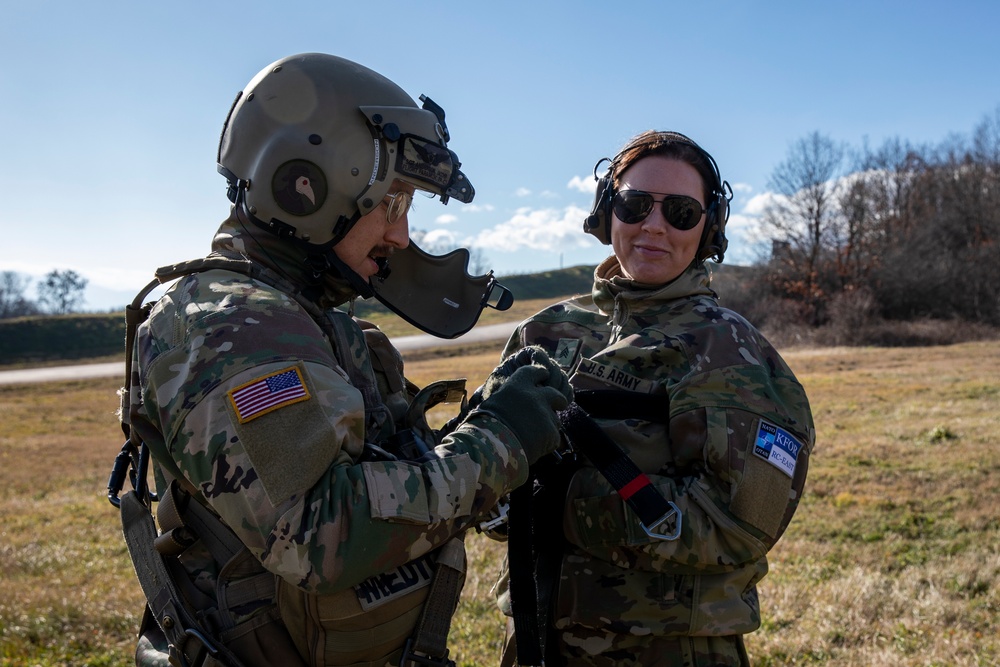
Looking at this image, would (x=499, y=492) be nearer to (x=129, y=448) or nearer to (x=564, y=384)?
(x=564, y=384)

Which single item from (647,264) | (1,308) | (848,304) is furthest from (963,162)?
(1,308)

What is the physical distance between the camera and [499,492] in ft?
6.63

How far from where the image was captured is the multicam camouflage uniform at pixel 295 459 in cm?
181

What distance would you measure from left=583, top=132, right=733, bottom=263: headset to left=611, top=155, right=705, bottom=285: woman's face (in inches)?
1.7

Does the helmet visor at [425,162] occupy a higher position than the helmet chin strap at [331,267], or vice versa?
the helmet visor at [425,162]

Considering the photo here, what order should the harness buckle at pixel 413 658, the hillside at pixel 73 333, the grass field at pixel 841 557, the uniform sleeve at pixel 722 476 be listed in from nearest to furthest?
the harness buckle at pixel 413 658, the uniform sleeve at pixel 722 476, the grass field at pixel 841 557, the hillside at pixel 73 333

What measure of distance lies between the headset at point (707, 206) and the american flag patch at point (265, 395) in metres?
1.68

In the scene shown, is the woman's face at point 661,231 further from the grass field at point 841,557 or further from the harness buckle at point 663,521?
the grass field at point 841,557

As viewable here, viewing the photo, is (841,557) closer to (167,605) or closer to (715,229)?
(715,229)

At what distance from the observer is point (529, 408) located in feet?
7.06

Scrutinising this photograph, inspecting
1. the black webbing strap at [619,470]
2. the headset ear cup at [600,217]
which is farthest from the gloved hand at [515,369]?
the headset ear cup at [600,217]

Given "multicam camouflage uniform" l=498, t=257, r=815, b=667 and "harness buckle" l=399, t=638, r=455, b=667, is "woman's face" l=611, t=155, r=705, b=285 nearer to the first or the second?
"multicam camouflage uniform" l=498, t=257, r=815, b=667

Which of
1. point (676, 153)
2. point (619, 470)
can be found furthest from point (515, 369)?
point (676, 153)

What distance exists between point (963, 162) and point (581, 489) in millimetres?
52608
